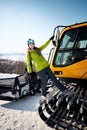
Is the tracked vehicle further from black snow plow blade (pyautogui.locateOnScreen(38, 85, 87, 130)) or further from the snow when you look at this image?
the snow

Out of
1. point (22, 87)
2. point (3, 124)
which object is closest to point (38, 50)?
point (3, 124)

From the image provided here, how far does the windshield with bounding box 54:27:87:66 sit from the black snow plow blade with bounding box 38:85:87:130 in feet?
2.81

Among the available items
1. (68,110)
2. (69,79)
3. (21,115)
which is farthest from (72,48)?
(21,115)

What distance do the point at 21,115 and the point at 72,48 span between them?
2.33 meters

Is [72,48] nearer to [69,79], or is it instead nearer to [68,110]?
[69,79]

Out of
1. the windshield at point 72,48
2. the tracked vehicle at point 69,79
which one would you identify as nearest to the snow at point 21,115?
the tracked vehicle at point 69,79

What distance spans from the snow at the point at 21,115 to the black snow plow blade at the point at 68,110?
473 millimetres

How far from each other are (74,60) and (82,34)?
0.74 m

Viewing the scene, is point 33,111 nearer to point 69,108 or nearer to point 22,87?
point 22,87

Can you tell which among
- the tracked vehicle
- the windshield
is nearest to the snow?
the tracked vehicle

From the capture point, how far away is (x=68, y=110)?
482cm

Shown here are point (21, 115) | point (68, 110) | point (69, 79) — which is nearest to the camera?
point (68, 110)

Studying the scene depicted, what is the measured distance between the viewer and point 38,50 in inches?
212

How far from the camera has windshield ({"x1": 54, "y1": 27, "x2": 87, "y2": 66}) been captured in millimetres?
5348
